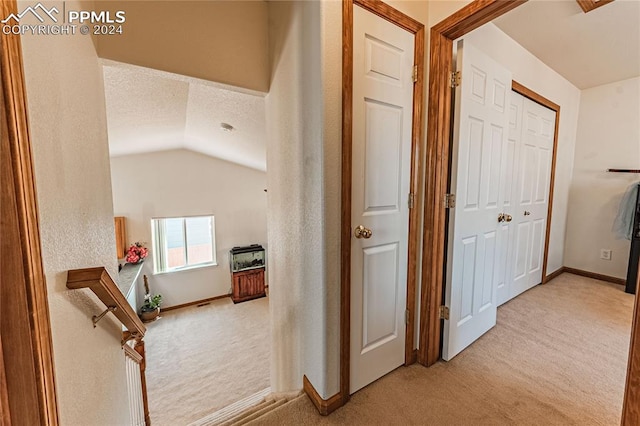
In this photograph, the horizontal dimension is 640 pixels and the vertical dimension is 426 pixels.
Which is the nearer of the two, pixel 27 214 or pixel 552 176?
pixel 27 214

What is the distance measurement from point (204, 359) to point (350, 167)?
4.03 metres

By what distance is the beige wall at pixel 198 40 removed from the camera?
1.29m

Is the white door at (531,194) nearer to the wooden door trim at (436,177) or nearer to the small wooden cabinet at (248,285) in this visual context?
the wooden door trim at (436,177)

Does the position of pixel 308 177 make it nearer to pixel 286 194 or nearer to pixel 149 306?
pixel 286 194

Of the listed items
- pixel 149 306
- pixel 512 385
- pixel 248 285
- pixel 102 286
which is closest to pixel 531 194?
pixel 512 385

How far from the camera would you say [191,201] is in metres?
5.22

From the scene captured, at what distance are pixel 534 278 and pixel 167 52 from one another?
4.05 m

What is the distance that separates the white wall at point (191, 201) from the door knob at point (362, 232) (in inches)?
193

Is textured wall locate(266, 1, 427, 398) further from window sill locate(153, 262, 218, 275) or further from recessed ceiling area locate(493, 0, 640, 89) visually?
window sill locate(153, 262, 218, 275)

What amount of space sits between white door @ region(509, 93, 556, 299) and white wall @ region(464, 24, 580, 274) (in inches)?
8.7

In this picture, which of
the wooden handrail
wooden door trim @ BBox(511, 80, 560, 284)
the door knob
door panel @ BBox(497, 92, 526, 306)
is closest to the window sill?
the wooden handrail

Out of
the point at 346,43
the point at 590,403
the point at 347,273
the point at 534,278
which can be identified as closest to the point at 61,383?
the point at 347,273

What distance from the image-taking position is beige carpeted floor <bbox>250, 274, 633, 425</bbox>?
1.24 meters

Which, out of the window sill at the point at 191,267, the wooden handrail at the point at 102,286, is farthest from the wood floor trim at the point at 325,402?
the window sill at the point at 191,267
